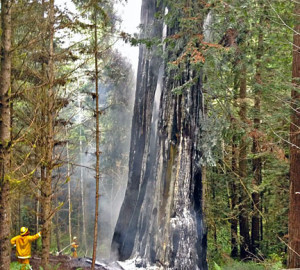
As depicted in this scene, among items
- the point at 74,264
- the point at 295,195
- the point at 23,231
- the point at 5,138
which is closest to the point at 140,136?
the point at 74,264

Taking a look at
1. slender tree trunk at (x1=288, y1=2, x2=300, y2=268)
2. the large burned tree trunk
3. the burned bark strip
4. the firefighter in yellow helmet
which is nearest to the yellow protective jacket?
the firefighter in yellow helmet

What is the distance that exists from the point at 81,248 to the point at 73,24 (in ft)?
61.2

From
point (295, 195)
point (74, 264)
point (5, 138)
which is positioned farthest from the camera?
point (74, 264)

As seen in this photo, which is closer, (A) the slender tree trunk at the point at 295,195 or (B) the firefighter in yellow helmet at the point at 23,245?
(A) the slender tree trunk at the point at 295,195

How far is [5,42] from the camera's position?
16.8ft

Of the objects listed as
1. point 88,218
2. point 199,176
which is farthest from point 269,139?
point 88,218

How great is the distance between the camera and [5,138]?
5008mm

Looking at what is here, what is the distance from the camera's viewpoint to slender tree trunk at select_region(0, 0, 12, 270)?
4.90 meters

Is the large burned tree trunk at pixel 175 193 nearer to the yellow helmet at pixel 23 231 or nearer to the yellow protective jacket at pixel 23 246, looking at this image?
the yellow protective jacket at pixel 23 246

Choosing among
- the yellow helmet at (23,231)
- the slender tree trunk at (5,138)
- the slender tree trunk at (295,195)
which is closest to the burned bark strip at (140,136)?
the yellow helmet at (23,231)

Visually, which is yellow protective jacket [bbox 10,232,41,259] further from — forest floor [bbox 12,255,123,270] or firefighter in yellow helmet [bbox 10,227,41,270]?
forest floor [bbox 12,255,123,270]

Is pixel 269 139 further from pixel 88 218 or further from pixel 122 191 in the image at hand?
pixel 88 218

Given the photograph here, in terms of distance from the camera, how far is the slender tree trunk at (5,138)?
4898 millimetres

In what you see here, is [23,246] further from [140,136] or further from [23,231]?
[140,136]
